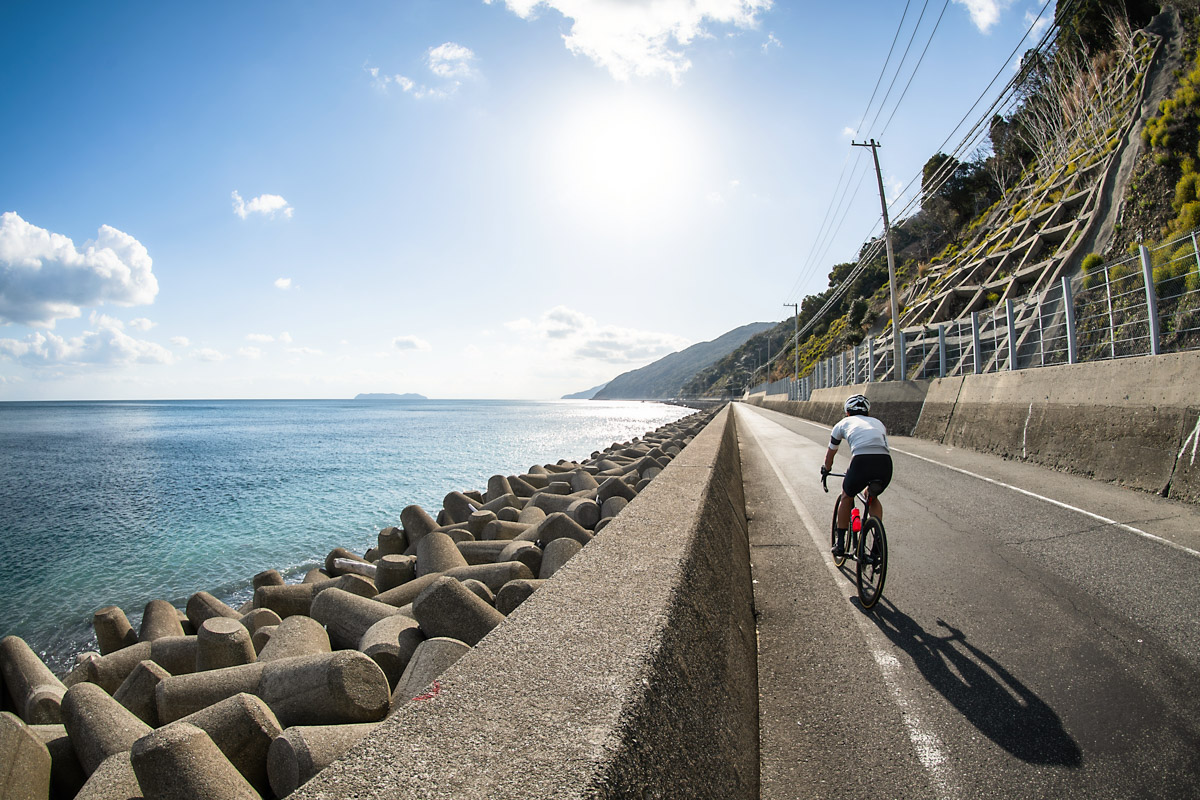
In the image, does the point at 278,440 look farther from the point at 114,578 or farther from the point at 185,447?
the point at 114,578

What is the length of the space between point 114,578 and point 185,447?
38568 mm

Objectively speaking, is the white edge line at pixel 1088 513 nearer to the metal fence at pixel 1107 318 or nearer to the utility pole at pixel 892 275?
the metal fence at pixel 1107 318

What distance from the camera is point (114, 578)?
11766 mm

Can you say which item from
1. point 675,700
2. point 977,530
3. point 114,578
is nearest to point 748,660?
point 675,700

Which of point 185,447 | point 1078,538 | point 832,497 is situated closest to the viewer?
point 1078,538

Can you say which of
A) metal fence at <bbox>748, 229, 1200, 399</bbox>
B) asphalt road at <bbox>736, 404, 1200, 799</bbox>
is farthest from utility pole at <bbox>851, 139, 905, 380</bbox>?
asphalt road at <bbox>736, 404, 1200, 799</bbox>

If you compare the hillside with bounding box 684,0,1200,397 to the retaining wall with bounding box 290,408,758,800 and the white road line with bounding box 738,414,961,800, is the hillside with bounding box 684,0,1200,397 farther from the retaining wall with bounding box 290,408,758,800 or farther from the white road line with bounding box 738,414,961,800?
the retaining wall with bounding box 290,408,758,800

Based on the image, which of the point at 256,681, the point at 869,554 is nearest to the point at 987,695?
the point at 869,554

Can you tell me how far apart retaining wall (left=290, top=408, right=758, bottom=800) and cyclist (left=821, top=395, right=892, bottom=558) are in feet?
8.48

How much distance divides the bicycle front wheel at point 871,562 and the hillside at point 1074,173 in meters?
10.4

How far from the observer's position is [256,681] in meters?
4.03

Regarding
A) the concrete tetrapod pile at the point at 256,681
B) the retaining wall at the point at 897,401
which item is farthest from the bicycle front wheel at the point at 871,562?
the retaining wall at the point at 897,401

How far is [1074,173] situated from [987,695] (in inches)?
1449

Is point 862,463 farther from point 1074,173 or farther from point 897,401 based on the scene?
point 1074,173
